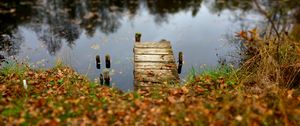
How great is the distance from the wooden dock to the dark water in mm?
1354

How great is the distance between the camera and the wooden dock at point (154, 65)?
11.6 metres

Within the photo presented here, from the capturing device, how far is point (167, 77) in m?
11.8

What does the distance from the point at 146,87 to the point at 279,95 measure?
4.18m

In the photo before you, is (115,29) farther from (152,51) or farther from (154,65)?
(154,65)

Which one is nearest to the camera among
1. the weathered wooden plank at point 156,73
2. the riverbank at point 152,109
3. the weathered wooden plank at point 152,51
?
the riverbank at point 152,109

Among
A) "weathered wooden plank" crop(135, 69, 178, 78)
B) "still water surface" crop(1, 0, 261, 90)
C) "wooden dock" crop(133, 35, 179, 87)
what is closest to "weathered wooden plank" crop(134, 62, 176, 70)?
"wooden dock" crop(133, 35, 179, 87)

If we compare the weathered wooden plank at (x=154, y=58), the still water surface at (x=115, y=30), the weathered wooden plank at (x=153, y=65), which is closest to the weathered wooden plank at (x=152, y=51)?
the weathered wooden plank at (x=154, y=58)

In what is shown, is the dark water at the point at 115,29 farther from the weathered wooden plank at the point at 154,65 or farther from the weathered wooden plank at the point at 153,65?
the weathered wooden plank at the point at 153,65

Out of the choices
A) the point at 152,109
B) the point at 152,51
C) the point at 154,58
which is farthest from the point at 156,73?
the point at 152,109

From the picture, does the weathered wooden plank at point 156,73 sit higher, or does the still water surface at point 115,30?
the still water surface at point 115,30

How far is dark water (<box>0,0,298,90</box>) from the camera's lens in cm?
1659

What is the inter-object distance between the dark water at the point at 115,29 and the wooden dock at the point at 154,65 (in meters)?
1.35

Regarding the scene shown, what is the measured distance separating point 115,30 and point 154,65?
8.61m

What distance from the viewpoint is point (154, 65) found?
12.7 m
